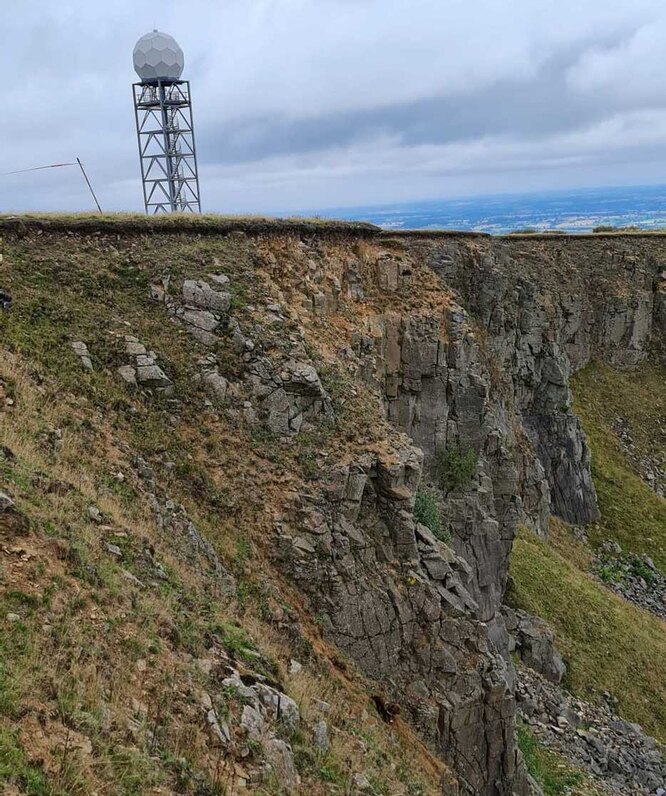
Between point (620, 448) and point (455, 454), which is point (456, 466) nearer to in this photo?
point (455, 454)

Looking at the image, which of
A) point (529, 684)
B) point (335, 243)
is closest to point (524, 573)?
point (529, 684)

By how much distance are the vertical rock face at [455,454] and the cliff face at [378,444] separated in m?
0.06

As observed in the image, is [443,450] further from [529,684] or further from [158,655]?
[158,655]

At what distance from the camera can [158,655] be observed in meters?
10.4

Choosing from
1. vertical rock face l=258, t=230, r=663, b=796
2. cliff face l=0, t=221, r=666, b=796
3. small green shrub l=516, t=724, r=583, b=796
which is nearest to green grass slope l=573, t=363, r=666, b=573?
vertical rock face l=258, t=230, r=663, b=796

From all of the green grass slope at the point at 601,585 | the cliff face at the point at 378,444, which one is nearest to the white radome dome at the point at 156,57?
the cliff face at the point at 378,444

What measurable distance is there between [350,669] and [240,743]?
644cm

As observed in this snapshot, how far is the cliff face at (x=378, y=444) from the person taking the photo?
17.1 m

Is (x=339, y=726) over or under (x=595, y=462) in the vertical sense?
over

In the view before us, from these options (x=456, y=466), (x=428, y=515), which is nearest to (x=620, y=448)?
(x=456, y=466)

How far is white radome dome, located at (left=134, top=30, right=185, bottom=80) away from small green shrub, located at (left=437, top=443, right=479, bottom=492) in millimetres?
28462

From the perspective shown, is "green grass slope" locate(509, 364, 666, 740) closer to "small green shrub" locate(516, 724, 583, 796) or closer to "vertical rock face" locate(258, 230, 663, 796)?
"vertical rock face" locate(258, 230, 663, 796)

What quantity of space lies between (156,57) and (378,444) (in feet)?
106

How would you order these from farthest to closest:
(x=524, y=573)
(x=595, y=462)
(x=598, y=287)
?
(x=598, y=287)
(x=595, y=462)
(x=524, y=573)
